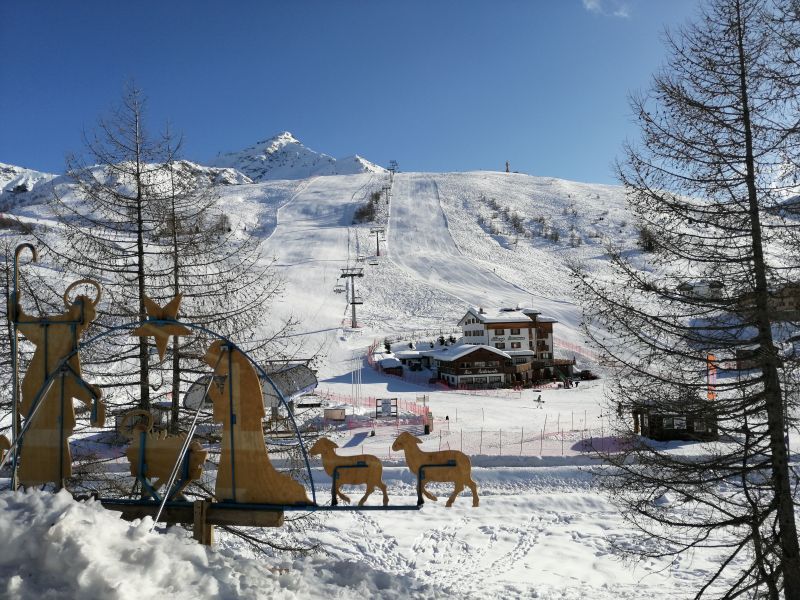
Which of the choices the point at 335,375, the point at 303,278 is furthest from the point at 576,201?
the point at 335,375

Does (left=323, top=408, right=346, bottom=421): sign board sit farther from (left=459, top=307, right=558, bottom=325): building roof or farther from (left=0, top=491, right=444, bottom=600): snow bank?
(left=459, top=307, right=558, bottom=325): building roof

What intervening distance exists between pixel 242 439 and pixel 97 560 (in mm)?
1273

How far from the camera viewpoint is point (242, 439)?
3832mm

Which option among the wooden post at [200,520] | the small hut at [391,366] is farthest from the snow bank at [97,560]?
the small hut at [391,366]

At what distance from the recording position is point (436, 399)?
31.8 m

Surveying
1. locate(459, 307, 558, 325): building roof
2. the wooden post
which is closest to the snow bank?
the wooden post

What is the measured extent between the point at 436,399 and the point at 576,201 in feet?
309

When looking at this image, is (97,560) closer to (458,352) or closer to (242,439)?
(242,439)

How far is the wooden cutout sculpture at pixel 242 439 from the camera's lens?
12.5 ft

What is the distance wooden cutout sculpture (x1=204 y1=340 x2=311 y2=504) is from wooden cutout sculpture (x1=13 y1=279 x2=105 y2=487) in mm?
1102

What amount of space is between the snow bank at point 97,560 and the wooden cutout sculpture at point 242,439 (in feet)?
1.64

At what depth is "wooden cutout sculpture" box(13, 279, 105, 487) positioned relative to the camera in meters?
4.05

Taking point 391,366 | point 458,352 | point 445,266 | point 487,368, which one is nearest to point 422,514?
point 391,366

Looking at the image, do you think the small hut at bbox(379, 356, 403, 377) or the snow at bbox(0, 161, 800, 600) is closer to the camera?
the snow at bbox(0, 161, 800, 600)
